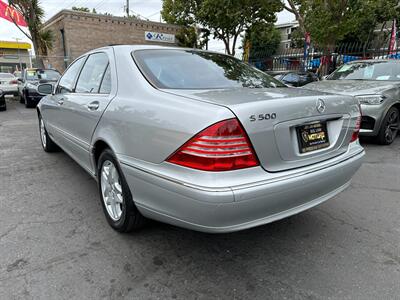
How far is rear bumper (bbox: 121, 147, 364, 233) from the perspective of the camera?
69.5 inches

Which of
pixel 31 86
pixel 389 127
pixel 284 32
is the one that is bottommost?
pixel 389 127

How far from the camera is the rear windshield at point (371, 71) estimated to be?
6.16 meters

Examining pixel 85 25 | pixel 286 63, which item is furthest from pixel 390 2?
pixel 85 25

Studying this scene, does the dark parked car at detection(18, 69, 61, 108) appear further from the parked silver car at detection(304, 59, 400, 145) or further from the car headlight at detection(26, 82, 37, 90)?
the parked silver car at detection(304, 59, 400, 145)

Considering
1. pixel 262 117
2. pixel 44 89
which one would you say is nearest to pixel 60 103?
pixel 44 89

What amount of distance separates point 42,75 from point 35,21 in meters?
5.88

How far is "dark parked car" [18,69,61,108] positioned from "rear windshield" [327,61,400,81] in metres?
9.86

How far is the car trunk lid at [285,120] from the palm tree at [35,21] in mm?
17503

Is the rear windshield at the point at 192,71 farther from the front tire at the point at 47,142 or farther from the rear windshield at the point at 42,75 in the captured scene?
the rear windshield at the point at 42,75

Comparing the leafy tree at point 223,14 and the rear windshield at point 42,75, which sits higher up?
the leafy tree at point 223,14

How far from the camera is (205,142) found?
1.79m

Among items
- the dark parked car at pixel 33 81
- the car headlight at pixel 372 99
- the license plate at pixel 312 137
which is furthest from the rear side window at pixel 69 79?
the dark parked car at pixel 33 81

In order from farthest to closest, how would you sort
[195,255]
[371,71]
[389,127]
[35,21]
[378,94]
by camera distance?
1. [35,21]
2. [371,71]
3. [389,127]
4. [378,94]
5. [195,255]

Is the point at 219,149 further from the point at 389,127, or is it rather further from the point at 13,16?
the point at 13,16
